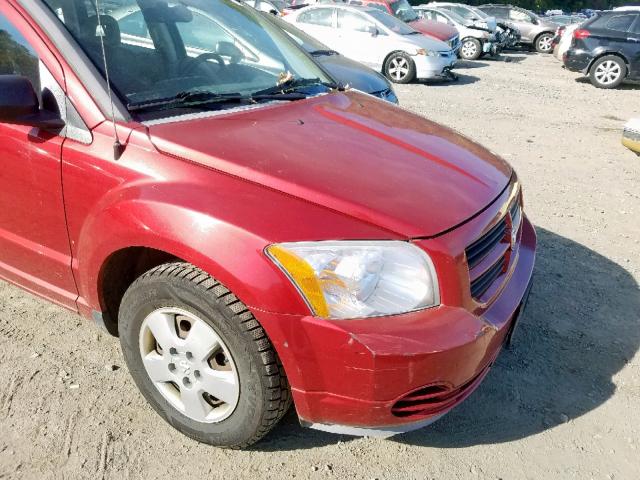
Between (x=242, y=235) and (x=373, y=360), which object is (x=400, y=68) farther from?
(x=373, y=360)

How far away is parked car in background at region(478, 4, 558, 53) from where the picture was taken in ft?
67.2

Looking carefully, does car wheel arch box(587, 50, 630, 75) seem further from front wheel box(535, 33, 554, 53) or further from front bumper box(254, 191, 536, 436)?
front bumper box(254, 191, 536, 436)

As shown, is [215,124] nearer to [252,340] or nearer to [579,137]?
[252,340]

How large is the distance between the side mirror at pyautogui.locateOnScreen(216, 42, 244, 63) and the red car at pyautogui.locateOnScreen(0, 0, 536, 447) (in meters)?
0.25

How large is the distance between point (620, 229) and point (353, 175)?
3.49 metres

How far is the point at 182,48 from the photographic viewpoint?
2850 mm

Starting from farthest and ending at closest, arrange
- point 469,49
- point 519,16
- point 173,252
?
point 519,16, point 469,49, point 173,252

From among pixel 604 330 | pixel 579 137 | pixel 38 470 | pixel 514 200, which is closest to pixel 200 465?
pixel 38 470

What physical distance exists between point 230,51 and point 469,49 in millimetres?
15334

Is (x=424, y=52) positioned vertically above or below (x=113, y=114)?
below

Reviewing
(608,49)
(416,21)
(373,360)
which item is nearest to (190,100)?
(373,360)

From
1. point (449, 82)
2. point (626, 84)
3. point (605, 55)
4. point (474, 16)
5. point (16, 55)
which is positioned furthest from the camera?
point (474, 16)

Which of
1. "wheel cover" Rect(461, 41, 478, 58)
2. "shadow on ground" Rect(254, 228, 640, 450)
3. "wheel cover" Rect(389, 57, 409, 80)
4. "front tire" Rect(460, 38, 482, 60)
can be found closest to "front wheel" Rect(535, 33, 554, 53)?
"front tire" Rect(460, 38, 482, 60)

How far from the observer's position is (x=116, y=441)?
237 centimetres
